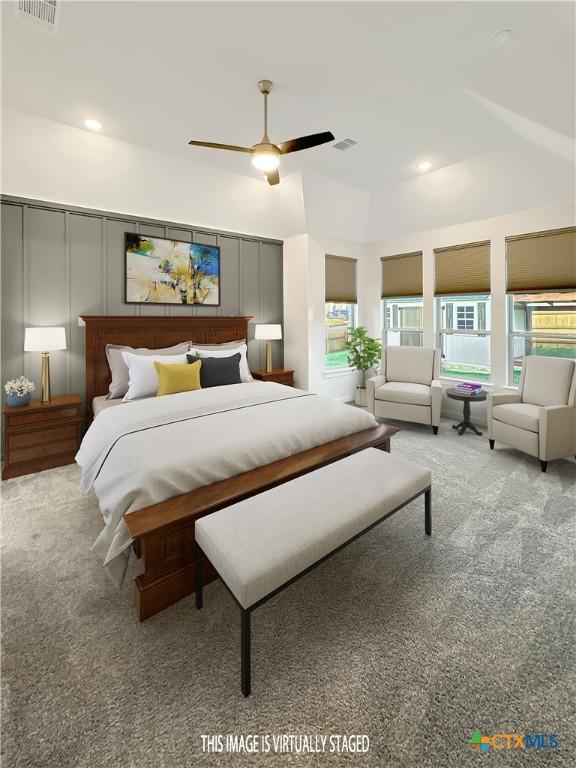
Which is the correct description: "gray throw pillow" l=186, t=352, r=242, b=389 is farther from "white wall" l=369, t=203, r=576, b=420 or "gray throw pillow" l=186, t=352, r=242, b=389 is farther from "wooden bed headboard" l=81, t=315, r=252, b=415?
"white wall" l=369, t=203, r=576, b=420

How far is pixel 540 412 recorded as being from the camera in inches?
138

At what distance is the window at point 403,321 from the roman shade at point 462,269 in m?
0.51

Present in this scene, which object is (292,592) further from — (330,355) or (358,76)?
(330,355)

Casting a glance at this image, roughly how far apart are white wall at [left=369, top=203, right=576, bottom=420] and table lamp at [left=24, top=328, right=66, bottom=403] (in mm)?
4876

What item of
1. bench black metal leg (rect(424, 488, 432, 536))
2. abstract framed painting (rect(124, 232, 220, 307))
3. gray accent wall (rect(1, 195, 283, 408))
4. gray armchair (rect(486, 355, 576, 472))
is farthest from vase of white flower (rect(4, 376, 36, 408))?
gray armchair (rect(486, 355, 576, 472))

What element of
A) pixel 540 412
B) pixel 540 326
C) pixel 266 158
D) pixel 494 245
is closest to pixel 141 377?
pixel 266 158

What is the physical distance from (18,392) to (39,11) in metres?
2.88

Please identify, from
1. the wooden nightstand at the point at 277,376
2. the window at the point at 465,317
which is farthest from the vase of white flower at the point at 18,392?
the window at the point at 465,317

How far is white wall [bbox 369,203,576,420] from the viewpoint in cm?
432

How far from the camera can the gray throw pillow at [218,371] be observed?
3.93 metres

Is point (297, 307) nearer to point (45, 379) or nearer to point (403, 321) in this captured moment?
point (403, 321)

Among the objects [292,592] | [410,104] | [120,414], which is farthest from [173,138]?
[292,592]

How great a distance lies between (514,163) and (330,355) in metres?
3.37

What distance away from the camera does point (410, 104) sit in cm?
303
